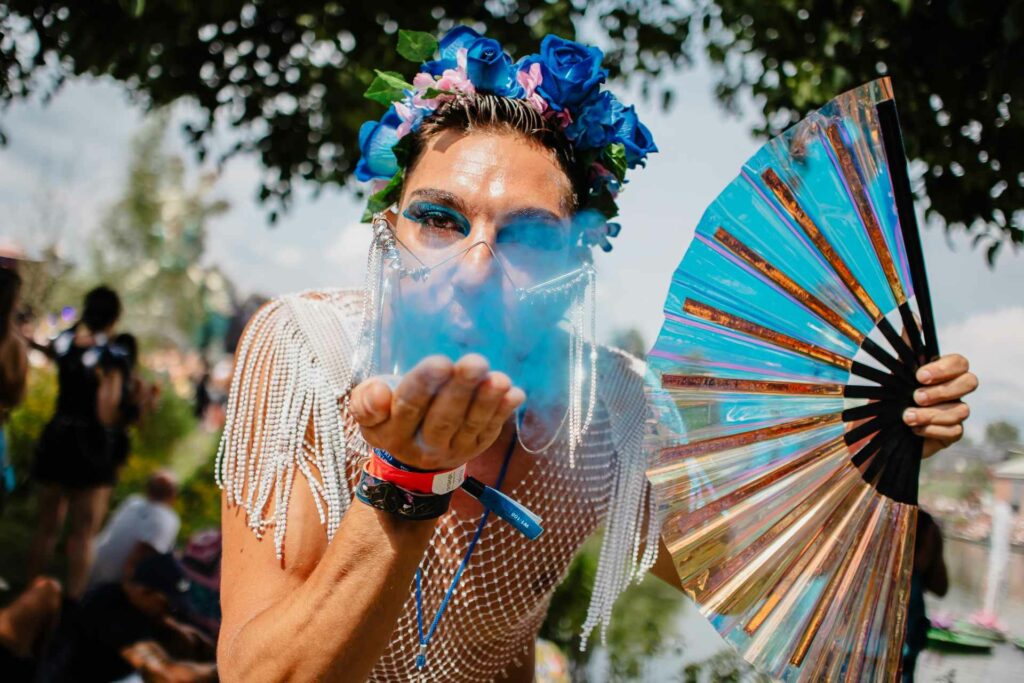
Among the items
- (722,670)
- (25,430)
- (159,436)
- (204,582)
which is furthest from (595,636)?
(159,436)

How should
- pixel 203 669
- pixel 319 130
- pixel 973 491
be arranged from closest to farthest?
pixel 973 491 < pixel 203 669 < pixel 319 130

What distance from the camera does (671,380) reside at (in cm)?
164

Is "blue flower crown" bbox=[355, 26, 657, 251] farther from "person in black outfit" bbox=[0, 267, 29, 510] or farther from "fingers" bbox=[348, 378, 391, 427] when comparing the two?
"person in black outfit" bbox=[0, 267, 29, 510]

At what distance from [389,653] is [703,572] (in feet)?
2.25

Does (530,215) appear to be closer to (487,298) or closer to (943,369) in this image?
(487,298)

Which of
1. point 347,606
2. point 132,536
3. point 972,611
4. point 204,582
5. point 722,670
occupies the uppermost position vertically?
point 347,606

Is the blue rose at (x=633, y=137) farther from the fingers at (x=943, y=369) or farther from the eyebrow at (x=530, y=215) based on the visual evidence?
the fingers at (x=943, y=369)

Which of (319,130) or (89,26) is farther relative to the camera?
(319,130)

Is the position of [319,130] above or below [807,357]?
above

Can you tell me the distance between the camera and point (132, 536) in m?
4.04

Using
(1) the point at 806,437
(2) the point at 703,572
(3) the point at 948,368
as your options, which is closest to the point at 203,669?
(2) the point at 703,572

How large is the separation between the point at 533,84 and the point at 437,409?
3.50 feet

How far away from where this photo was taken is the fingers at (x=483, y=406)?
104 cm

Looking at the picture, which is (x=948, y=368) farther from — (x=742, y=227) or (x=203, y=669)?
(x=203, y=669)
